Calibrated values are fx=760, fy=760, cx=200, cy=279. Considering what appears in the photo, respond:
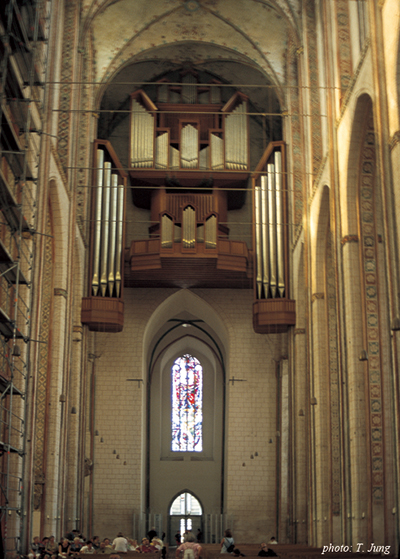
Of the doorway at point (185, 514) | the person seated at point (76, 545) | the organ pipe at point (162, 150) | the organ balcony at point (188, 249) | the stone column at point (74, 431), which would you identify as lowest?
the doorway at point (185, 514)

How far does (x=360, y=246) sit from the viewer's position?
14.6 metres

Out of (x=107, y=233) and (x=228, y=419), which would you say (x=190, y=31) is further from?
(x=228, y=419)

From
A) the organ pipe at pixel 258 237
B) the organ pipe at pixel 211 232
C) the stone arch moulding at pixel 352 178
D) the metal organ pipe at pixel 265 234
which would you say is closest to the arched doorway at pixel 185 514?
the organ pipe at pixel 258 237

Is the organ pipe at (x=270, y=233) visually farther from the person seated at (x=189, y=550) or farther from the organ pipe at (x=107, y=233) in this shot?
the person seated at (x=189, y=550)

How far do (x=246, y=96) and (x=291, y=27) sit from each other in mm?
3890

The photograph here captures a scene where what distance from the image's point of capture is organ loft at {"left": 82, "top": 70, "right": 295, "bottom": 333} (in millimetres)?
21672

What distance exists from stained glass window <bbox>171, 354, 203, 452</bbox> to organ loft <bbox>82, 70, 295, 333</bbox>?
24.5 feet

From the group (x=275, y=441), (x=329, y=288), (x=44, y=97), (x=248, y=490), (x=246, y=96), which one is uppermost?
(x=246, y=96)

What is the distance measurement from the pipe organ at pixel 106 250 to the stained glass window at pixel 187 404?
930cm

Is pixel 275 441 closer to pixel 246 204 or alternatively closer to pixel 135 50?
Result: pixel 246 204

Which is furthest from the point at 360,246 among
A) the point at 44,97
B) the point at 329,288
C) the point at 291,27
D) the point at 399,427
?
the point at 291,27

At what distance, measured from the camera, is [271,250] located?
877 inches

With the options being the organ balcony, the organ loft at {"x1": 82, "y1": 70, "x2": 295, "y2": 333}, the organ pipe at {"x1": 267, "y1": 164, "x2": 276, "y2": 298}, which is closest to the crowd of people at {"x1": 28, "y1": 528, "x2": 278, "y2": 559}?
the organ loft at {"x1": 82, "y1": 70, "x2": 295, "y2": 333}

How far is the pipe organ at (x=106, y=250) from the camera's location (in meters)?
21.4
